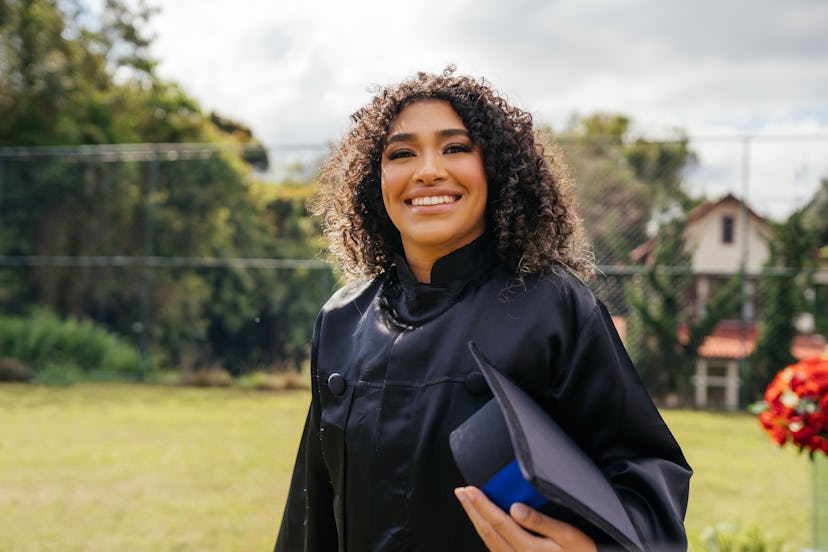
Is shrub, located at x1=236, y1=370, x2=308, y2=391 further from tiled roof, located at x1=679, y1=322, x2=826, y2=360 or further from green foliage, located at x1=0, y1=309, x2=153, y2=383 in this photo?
tiled roof, located at x1=679, y1=322, x2=826, y2=360

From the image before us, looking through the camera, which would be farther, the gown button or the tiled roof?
the tiled roof

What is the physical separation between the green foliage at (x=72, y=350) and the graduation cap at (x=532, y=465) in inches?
449

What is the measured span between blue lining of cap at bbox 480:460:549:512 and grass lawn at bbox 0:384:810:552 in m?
3.65

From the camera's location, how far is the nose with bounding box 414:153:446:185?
5.03 feet

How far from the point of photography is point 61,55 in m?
15.8

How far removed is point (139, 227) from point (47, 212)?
1491 mm

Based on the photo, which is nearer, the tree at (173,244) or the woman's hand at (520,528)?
the woman's hand at (520,528)

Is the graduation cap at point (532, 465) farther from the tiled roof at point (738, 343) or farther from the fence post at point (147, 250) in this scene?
the fence post at point (147, 250)

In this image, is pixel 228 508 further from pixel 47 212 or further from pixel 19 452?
pixel 47 212

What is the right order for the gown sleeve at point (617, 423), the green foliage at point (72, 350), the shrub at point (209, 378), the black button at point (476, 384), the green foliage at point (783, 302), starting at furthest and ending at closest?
the green foliage at point (72, 350) → the shrub at point (209, 378) → the green foliage at point (783, 302) → the black button at point (476, 384) → the gown sleeve at point (617, 423)

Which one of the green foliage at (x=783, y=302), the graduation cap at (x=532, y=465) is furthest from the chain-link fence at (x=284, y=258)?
the graduation cap at (x=532, y=465)

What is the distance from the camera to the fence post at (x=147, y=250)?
12.0m

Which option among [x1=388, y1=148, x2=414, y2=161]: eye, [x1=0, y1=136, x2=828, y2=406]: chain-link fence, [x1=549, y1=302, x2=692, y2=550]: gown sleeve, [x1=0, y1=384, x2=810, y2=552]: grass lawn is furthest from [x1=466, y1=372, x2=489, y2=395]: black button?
[x1=0, y1=136, x2=828, y2=406]: chain-link fence

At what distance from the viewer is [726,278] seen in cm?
1042
